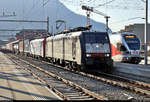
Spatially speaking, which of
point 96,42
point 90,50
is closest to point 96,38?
point 96,42

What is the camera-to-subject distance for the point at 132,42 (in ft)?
93.5

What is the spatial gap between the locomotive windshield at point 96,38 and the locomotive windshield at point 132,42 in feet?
32.3

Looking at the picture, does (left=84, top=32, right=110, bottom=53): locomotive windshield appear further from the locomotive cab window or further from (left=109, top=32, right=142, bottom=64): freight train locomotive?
the locomotive cab window

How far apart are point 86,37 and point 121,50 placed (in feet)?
35.8

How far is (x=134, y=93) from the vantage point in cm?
1109

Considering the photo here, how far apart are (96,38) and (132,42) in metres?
10.7

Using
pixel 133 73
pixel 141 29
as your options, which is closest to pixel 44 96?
pixel 133 73

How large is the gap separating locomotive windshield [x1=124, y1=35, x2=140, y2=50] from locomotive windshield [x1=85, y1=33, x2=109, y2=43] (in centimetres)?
986

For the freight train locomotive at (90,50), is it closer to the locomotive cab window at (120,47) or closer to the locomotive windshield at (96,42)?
the locomotive windshield at (96,42)

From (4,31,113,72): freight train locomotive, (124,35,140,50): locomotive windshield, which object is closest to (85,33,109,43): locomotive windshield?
(4,31,113,72): freight train locomotive

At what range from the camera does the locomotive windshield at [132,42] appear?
2827 centimetres

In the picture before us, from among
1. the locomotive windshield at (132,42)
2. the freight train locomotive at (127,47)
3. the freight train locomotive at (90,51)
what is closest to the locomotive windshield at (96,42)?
the freight train locomotive at (90,51)

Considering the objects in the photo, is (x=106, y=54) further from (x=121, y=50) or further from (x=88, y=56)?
(x=121, y=50)

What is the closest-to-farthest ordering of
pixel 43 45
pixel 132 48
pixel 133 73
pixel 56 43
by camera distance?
pixel 133 73 < pixel 56 43 < pixel 132 48 < pixel 43 45
